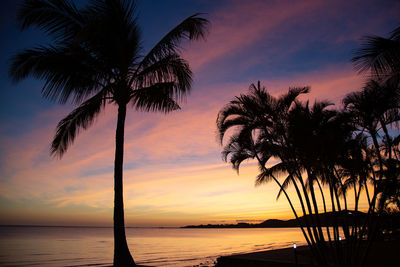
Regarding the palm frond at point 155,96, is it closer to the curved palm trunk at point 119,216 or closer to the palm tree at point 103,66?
the palm tree at point 103,66

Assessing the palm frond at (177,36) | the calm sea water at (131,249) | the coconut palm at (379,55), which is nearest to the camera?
the coconut palm at (379,55)

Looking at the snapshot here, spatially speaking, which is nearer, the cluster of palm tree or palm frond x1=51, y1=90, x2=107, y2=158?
the cluster of palm tree

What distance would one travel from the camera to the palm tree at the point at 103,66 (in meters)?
7.66

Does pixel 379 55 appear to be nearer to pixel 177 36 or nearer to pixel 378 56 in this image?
pixel 378 56

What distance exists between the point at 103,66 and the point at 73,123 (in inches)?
81.4

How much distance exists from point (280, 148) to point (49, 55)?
6.95 m

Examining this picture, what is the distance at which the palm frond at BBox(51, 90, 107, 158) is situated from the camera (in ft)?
28.3

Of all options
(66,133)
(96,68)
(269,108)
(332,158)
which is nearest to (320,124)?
(332,158)

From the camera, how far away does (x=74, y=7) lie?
8.05 metres

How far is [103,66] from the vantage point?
8.58 metres

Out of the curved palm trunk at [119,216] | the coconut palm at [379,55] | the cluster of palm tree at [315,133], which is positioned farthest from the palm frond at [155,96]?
the coconut palm at [379,55]

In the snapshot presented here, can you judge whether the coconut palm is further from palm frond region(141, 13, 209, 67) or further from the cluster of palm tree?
palm frond region(141, 13, 209, 67)

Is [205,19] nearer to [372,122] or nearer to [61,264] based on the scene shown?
[372,122]

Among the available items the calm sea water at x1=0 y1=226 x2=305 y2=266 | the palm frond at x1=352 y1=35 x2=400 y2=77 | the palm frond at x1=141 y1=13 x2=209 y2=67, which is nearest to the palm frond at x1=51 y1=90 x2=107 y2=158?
the palm frond at x1=141 y1=13 x2=209 y2=67
